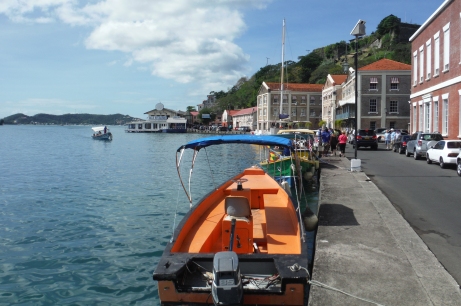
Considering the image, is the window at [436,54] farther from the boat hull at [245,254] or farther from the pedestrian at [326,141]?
the boat hull at [245,254]

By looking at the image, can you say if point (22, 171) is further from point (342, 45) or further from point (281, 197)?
point (342, 45)

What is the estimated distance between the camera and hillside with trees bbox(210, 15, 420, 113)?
10181 cm

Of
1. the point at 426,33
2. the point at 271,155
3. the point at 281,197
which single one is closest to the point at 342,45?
the point at 426,33

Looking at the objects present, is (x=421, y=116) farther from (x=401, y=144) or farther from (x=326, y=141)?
(x=326, y=141)

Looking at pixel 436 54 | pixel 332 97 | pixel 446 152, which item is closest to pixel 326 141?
pixel 436 54

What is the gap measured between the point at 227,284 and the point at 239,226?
8.26 ft

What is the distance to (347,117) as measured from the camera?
5888 centimetres

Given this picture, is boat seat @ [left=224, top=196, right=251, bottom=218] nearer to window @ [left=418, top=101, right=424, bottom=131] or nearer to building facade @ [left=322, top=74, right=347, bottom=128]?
window @ [left=418, top=101, right=424, bottom=131]

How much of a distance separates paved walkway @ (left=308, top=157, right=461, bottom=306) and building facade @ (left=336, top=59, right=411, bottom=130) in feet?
148

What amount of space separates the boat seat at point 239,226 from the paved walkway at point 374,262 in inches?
50.3

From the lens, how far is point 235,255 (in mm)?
5883

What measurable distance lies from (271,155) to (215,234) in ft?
50.2

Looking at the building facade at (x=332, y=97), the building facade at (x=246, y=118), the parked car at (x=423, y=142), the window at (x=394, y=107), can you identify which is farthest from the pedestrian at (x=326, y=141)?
the building facade at (x=246, y=118)

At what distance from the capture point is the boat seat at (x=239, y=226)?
8.00 m
